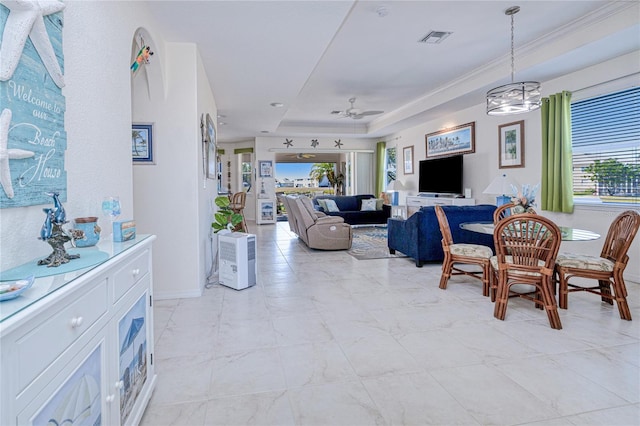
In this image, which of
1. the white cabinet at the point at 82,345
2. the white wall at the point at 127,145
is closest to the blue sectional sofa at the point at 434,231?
the white wall at the point at 127,145

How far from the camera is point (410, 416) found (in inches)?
69.9

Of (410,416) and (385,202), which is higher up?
(385,202)

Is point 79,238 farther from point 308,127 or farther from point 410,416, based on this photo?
point 308,127

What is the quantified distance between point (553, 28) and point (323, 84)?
3.40 meters

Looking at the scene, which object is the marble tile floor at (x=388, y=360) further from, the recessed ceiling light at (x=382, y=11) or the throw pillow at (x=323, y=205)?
the throw pillow at (x=323, y=205)

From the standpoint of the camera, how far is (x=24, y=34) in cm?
117

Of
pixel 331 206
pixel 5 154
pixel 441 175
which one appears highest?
pixel 441 175

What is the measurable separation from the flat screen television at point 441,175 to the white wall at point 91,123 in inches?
245

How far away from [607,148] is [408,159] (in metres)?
4.98

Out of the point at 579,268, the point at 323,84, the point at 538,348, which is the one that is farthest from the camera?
the point at 323,84

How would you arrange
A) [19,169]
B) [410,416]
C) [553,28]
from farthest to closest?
1. [553,28]
2. [410,416]
3. [19,169]

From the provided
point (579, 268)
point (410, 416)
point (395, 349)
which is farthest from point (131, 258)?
point (579, 268)

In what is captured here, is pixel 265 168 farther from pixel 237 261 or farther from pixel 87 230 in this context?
pixel 87 230

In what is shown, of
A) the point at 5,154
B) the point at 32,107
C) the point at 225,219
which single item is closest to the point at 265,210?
the point at 225,219
